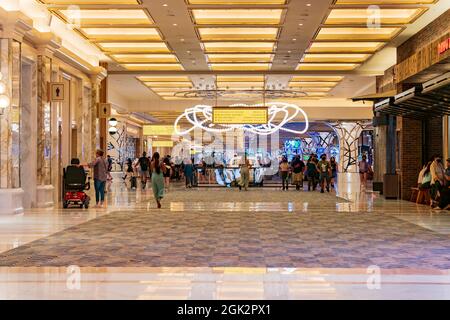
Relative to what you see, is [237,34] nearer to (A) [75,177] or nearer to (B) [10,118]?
(A) [75,177]

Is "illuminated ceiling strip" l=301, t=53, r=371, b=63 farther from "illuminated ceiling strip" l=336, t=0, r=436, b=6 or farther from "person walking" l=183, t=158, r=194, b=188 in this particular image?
"person walking" l=183, t=158, r=194, b=188

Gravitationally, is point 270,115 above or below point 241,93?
below

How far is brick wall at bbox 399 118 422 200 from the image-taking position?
691 inches

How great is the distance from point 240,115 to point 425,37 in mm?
9536

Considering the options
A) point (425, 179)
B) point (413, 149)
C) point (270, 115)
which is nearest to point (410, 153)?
point (413, 149)

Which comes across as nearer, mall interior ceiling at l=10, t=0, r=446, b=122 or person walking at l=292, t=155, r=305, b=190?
mall interior ceiling at l=10, t=0, r=446, b=122

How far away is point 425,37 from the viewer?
50.3ft

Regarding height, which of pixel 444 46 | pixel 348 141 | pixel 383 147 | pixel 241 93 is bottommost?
pixel 383 147

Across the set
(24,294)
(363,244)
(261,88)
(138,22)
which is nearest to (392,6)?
(138,22)

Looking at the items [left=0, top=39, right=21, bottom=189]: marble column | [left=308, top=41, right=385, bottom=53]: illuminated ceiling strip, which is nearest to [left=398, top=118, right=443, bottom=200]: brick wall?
[left=308, top=41, right=385, bottom=53]: illuminated ceiling strip

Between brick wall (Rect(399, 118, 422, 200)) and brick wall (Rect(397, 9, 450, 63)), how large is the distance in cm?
172

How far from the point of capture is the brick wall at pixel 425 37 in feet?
45.9
